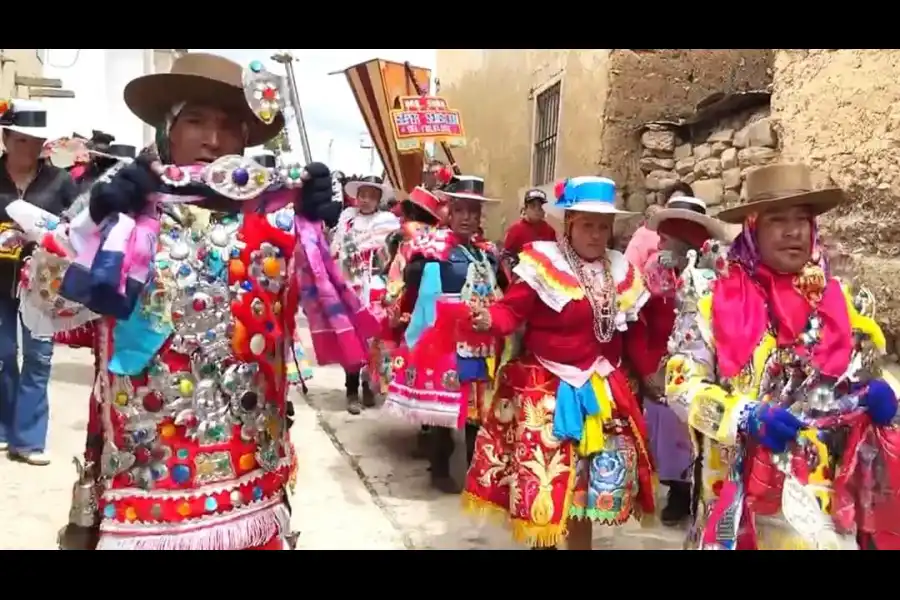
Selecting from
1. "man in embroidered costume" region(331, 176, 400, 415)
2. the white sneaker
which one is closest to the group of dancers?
the white sneaker

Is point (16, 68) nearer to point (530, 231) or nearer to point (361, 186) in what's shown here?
point (361, 186)

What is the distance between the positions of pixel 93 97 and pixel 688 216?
1159 cm

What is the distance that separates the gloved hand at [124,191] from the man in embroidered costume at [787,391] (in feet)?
5.70

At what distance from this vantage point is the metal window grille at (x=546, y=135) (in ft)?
35.3

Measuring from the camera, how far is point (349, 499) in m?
4.93

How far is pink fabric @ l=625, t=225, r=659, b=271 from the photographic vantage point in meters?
4.87

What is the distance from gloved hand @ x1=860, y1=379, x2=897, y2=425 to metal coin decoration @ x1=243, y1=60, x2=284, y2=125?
1.98 meters

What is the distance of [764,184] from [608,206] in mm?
865

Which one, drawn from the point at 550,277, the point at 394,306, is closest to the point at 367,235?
the point at 394,306

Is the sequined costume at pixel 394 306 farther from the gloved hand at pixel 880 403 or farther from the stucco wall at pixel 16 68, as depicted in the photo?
the stucco wall at pixel 16 68

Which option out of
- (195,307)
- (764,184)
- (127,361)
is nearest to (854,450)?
(764,184)

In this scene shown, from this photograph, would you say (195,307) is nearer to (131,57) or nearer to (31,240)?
(31,240)

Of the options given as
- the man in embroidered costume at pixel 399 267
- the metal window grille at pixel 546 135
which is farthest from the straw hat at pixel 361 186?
the metal window grille at pixel 546 135

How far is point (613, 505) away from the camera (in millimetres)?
3434
